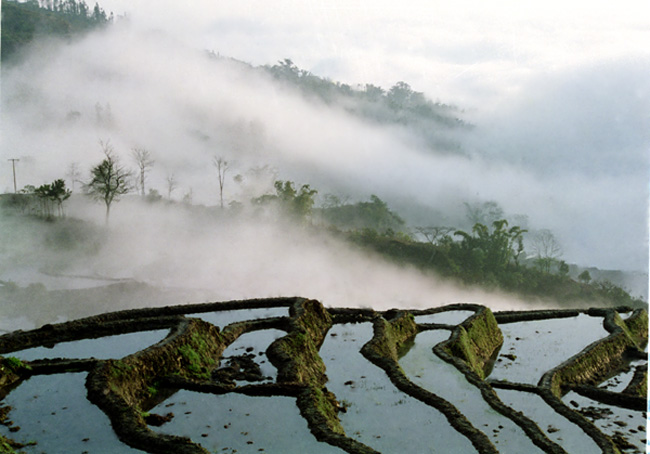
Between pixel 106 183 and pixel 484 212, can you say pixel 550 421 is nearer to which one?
pixel 106 183

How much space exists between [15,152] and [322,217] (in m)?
27.8

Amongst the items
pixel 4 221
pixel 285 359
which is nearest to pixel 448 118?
pixel 4 221

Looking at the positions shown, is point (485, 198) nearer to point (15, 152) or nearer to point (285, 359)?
point (15, 152)

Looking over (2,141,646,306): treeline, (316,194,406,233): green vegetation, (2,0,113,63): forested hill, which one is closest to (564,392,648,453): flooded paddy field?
(2,141,646,306): treeline

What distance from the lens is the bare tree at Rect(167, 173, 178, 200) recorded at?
52.8m

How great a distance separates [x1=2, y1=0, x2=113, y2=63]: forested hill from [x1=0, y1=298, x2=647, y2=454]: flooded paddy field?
6221 centimetres

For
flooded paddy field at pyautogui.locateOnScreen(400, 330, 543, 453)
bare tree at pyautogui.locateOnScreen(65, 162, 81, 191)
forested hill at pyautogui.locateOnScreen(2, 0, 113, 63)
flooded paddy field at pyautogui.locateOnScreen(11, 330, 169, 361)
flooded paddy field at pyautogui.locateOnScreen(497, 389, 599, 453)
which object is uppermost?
forested hill at pyautogui.locateOnScreen(2, 0, 113, 63)

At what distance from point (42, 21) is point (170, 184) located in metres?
35.9

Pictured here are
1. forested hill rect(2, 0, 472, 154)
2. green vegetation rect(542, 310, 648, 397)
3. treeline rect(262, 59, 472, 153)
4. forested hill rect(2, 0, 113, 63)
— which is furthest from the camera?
treeline rect(262, 59, 472, 153)

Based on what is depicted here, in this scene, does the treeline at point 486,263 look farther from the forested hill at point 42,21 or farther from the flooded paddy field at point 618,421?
the forested hill at point 42,21

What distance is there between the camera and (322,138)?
78062 mm

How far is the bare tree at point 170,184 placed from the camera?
5277cm

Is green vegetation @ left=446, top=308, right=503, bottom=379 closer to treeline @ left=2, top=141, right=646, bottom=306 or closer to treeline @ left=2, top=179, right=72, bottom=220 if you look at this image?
treeline @ left=2, top=141, right=646, bottom=306

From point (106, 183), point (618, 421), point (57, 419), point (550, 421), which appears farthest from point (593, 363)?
point (106, 183)
